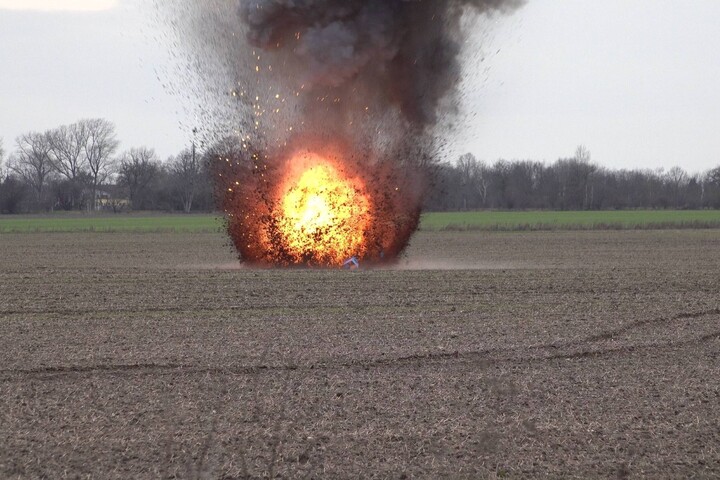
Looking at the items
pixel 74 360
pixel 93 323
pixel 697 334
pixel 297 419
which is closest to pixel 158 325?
pixel 93 323

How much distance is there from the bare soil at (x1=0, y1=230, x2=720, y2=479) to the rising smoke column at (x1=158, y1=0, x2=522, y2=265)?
3396mm

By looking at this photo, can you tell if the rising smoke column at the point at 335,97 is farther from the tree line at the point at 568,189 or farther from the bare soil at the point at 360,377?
the tree line at the point at 568,189

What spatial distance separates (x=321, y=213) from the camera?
21.1 m

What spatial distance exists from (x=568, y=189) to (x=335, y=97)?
A: 3602 inches

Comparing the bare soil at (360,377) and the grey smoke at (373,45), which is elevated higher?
the grey smoke at (373,45)

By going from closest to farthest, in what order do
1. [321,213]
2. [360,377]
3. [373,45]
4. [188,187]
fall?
1. [360,377]
2. [373,45]
3. [321,213]
4. [188,187]

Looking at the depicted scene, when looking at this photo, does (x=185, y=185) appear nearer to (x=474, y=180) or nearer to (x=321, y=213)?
(x=474, y=180)

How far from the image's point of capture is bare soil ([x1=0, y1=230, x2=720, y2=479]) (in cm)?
682

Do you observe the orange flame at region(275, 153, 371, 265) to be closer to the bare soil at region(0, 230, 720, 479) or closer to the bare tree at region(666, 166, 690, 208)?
the bare soil at region(0, 230, 720, 479)

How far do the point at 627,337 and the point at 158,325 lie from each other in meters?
7.73

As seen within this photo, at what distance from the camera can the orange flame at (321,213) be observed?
825 inches

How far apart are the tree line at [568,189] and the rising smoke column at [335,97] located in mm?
76459

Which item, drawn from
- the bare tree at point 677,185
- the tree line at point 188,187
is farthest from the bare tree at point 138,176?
the bare tree at point 677,185

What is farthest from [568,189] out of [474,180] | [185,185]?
[185,185]
